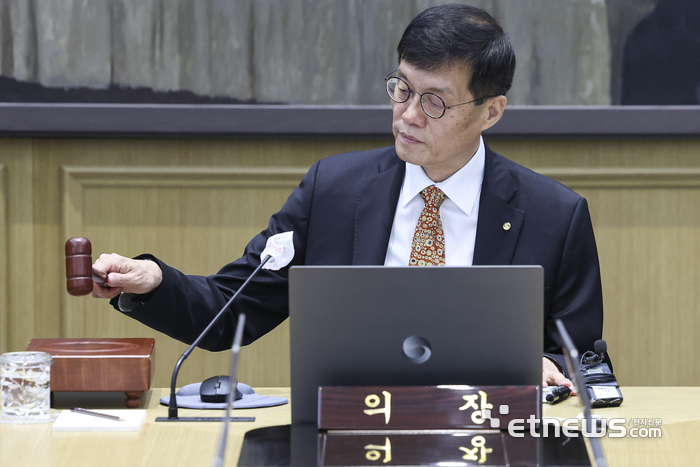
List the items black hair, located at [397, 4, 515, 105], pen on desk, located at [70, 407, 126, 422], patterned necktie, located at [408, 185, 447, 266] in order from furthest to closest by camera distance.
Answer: patterned necktie, located at [408, 185, 447, 266] < black hair, located at [397, 4, 515, 105] < pen on desk, located at [70, 407, 126, 422]

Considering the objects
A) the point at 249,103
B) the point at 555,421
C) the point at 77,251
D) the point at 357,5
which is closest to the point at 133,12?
the point at 249,103

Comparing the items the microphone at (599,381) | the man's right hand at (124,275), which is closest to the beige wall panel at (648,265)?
the microphone at (599,381)

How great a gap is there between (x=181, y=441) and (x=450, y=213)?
783 millimetres

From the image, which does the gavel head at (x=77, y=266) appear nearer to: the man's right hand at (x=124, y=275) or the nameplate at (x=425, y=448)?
the man's right hand at (x=124, y=275)

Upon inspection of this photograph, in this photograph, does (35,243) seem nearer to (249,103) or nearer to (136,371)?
(249,103)

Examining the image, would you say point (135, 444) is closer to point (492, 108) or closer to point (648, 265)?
point (492, 108)

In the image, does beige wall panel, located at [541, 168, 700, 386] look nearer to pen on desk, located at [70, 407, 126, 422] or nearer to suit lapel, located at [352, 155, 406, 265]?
suit lapel, located at [352, 155, 406, 265]

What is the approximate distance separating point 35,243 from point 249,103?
0.79m

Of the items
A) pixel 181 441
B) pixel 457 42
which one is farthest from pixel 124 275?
pixel 457 42

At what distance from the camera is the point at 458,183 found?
5.74 ft

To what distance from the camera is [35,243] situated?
8.20ft

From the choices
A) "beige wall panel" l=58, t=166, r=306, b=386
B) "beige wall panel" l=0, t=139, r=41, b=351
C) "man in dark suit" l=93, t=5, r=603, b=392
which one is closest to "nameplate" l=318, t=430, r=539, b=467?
"man in dark suit" l=93, t=5, r=603, b=392

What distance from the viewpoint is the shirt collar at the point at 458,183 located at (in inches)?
68.2

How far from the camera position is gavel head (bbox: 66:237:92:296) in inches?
51.3
